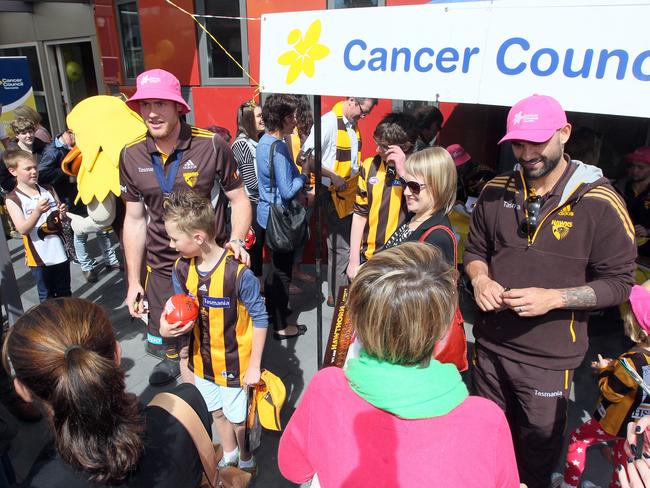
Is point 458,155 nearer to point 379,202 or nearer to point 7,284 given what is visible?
point 379,202

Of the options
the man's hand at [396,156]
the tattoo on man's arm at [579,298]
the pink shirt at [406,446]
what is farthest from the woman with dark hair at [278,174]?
the pink shirt at [406,446]

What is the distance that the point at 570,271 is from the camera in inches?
79.2

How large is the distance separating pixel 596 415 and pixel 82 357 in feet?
8.23

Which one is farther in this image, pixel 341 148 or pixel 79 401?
pixel 341 148

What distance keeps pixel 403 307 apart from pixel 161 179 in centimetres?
193

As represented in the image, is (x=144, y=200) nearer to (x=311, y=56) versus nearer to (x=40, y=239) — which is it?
(x=311, y=56)

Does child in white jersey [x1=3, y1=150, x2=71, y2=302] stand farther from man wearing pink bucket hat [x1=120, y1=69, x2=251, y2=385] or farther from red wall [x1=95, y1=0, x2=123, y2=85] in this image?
red wall [x1=95, y1=0, x2=123, y2=85]

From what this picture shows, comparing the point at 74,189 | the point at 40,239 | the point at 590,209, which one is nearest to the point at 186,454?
the point at 590,209

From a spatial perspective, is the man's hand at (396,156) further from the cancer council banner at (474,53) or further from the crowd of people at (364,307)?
the cancer council banner at (474,53)

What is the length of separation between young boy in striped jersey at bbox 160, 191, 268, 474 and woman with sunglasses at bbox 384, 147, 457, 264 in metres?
0.92

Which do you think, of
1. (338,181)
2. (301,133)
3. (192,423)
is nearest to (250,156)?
(301,133)

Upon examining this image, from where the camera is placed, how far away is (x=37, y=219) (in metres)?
3.70

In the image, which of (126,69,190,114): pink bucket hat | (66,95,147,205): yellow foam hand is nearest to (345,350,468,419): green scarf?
(126,69,190,114): pink bucket hat

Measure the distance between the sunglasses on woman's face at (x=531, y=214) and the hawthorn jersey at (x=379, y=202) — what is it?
94cm
